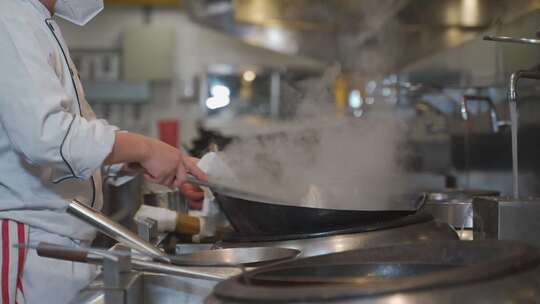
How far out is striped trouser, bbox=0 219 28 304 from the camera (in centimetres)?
124

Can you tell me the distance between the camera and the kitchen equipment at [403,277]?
0.75 metres

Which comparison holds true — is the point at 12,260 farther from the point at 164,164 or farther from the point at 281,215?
the point at 281,215

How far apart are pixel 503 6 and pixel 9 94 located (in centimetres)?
181

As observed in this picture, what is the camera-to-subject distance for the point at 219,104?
6.02 meters

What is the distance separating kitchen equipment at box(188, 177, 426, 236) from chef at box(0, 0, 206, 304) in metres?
0.09

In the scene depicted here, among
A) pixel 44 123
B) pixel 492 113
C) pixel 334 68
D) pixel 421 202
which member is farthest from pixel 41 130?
pixel 334 68

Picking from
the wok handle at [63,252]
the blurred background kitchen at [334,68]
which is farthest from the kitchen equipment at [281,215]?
the blurred background kitchen at [334,68]

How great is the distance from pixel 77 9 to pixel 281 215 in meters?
0.57

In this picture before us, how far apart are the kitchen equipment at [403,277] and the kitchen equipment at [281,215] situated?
0.28 m

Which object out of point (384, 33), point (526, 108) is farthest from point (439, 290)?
point (384, 33)

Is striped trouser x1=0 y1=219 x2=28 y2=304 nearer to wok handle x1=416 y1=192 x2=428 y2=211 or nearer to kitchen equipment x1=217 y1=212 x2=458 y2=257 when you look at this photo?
Result: kitchen equipment x1=217 y1=212 x2=458 y2=257

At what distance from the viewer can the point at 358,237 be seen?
4.12ft

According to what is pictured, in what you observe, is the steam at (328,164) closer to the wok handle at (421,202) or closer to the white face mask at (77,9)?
the wok handle at (421,202)

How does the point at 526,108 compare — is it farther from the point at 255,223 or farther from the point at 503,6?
the point at 255,223
